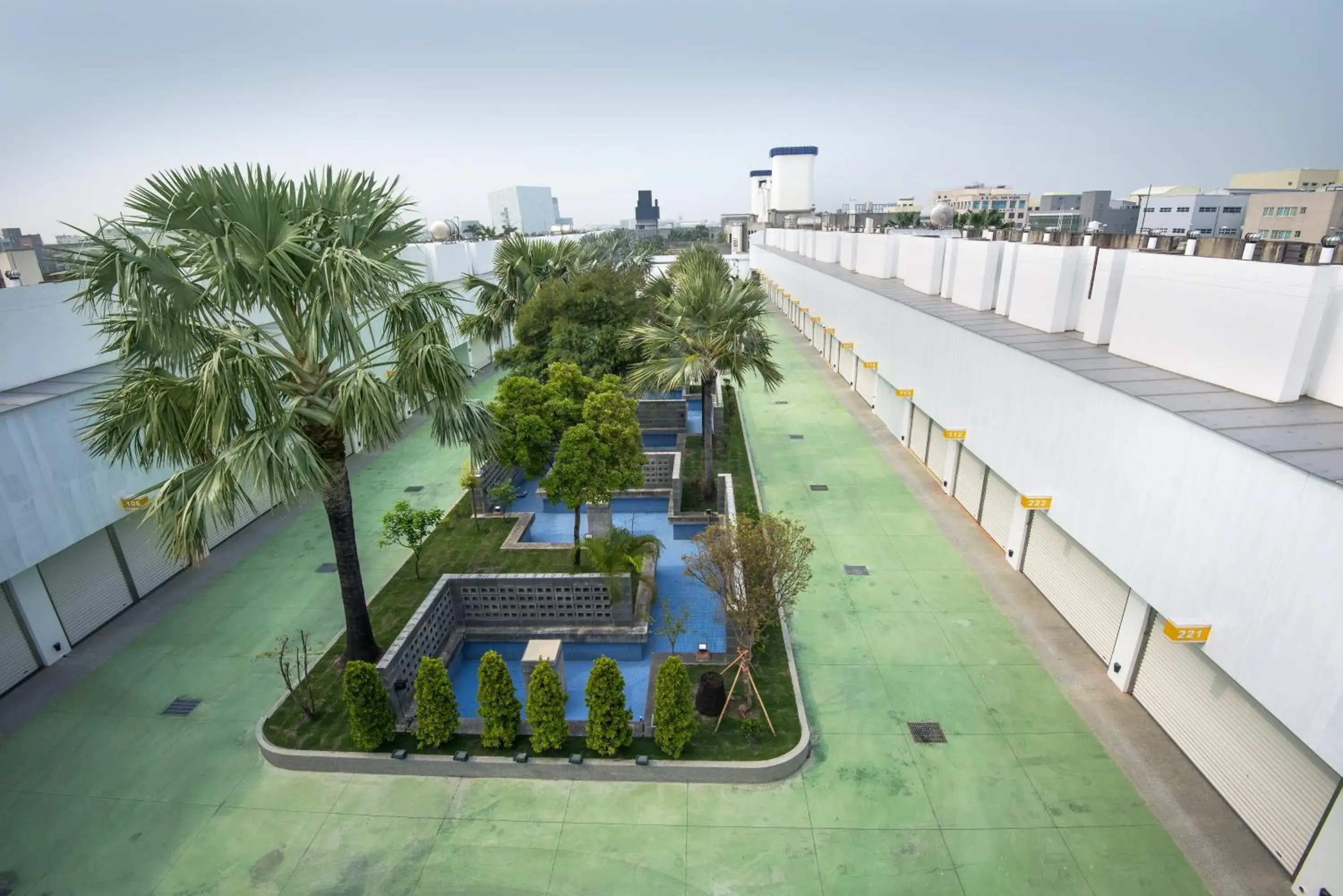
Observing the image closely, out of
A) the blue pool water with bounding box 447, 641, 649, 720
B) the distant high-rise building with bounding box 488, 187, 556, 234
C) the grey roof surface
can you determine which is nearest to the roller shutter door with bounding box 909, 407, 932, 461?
the grey roof surface

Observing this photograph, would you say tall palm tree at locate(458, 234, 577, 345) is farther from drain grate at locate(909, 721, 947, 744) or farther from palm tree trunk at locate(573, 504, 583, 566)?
drain grate at locate(909, 721, 947, 744)

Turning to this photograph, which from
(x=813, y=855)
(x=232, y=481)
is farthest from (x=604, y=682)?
(x=232, y=481)

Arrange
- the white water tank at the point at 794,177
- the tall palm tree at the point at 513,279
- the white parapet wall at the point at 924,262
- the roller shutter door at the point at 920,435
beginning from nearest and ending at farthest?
1. the roller shutter door at the point at 920,435
2. the white parapet wall at the point at 924,262
3. the tall palm tree at the point at 513,279
4. the white water tank at the point at 794,177

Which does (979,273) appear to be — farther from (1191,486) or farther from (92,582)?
(92,582)

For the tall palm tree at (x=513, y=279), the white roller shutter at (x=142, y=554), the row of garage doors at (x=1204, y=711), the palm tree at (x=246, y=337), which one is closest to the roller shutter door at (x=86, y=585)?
the white roller shutter at (x=142, y=554)

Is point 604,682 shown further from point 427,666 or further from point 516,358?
point 516,358

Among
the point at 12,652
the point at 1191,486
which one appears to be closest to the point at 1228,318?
the point at 1191,486

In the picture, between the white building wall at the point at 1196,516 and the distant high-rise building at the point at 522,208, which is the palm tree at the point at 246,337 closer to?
the white building wall at the point at 1196,516
